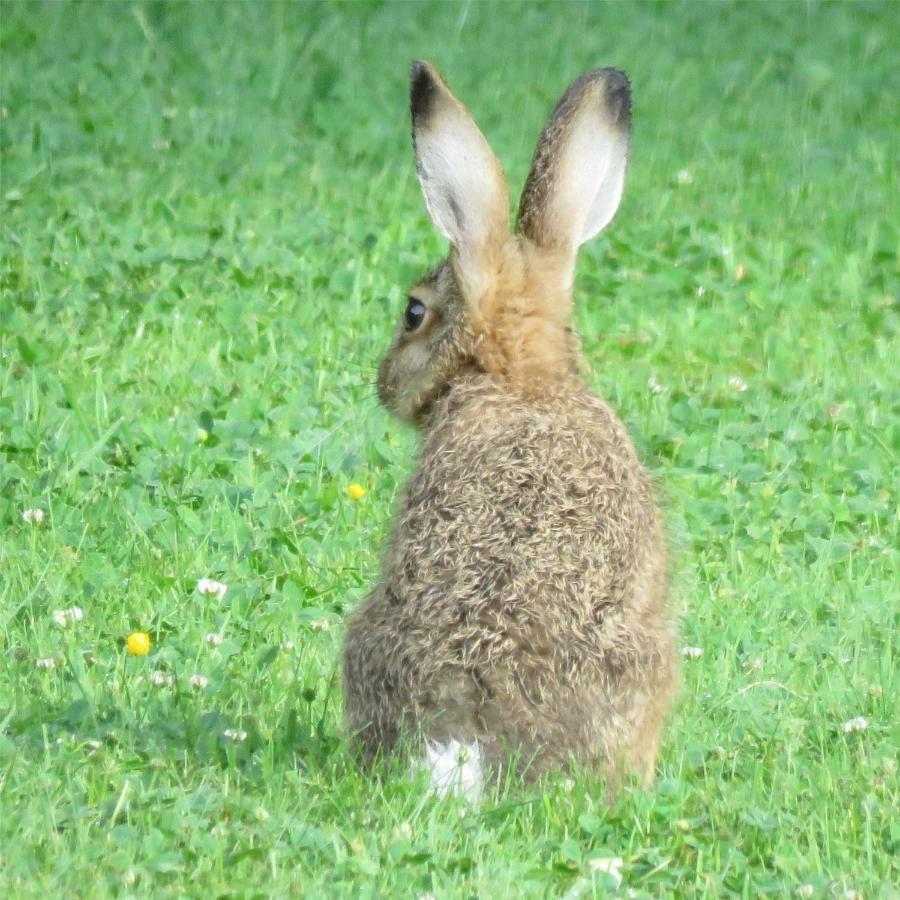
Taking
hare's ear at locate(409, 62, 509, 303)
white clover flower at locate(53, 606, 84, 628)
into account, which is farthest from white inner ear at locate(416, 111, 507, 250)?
white clover flower at locate(53, 606, 84, 628)

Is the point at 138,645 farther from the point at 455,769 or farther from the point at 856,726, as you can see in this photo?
the point at 856,726

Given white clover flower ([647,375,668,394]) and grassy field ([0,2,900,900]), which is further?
white clover flower ([647,375,668,394])

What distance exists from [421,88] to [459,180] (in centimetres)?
28

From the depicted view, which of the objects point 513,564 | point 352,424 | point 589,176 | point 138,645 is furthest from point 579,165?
point 352,424

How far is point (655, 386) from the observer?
8336mm

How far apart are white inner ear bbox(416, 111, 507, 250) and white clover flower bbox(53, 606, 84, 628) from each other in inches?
61.0

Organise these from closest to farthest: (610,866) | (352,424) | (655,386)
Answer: (610,866)
(352,424)
(655,386)

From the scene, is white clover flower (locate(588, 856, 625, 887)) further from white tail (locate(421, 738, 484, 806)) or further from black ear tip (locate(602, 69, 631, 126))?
black ear tip (locate(602, 69, 631, 126))

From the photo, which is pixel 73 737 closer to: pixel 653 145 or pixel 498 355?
pixel 498 355

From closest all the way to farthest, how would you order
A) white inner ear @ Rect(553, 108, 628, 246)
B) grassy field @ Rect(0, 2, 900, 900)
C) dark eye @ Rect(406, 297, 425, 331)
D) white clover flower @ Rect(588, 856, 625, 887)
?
white clover flower @ Rect(588, 856, 625, 887)
grassy field @ Rect(0, 2, 900, 900)
white inner ear @ Rect(553, 108, 628, 246)
dark eye @ Rect(406, 297, 425, 331)

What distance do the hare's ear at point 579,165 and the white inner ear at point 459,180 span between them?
16cm

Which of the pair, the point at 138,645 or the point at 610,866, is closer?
the point at 610,866

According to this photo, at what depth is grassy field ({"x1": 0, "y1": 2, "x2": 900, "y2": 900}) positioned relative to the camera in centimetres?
455

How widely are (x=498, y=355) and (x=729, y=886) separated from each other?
59.4 inches
